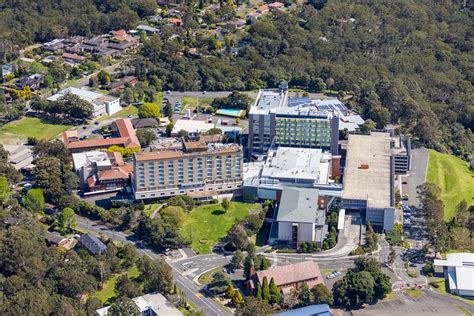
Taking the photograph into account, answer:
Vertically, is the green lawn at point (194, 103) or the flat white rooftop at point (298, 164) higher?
the green lawn at point (194, 103)

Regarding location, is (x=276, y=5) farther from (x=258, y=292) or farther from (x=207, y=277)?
(x=258, y=292)

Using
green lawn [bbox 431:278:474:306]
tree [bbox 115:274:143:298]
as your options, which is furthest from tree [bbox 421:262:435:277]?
tree [bbox 115:274:143:298]

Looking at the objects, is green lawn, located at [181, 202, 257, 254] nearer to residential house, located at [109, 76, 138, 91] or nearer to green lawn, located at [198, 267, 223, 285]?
green lawn, located at [198, 267, 223, 285]

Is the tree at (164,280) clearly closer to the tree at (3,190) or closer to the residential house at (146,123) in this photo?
the tree at (3,190)

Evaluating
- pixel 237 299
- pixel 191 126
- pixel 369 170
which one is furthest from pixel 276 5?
pixel 237 299

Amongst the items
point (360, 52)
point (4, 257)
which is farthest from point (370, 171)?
point (360, 52)

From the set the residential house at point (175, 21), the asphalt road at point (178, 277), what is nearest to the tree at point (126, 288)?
the asphalt road at point (178, 277)
